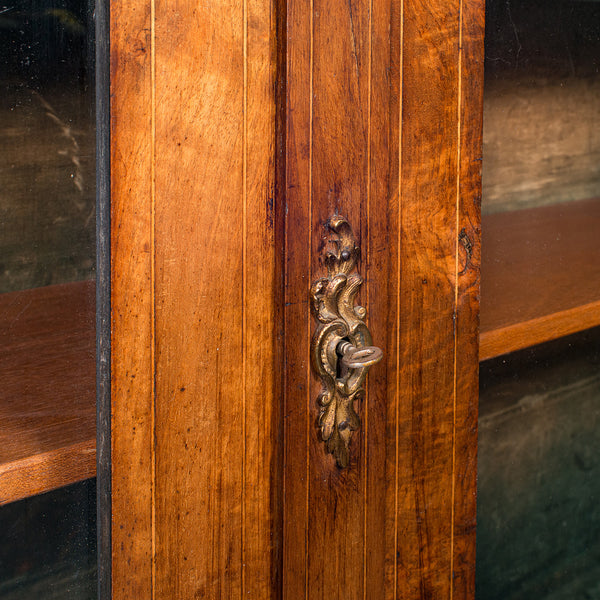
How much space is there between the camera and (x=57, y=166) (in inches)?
18.1

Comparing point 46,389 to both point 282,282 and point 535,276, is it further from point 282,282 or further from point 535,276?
point 535,276

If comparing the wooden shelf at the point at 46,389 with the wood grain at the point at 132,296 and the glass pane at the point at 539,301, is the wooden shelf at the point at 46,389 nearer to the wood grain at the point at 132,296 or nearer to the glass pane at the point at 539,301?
the wood grain at the point at 132,296

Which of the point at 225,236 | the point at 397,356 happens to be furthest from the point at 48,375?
the point at 397,356

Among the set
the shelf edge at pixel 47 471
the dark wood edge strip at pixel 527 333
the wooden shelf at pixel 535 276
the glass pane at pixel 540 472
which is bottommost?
the glass pane at pixel 540 472

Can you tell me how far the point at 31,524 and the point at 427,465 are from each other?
33cm

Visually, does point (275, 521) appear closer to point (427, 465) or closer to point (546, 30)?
point (427, 465)

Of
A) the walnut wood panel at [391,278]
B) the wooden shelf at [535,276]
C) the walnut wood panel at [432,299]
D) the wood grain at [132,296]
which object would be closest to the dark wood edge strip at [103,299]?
the wood grain at [132,296]

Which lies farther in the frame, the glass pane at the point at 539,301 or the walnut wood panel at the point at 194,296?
the glass pane at the point at 539,301

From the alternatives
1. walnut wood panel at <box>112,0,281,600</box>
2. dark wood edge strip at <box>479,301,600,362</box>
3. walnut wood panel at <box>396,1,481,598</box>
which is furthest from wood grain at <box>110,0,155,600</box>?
dark wood edge strip at <box>479,301,600,362</box>

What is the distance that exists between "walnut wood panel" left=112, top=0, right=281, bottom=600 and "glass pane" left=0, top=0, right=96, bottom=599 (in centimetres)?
2

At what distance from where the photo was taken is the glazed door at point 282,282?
494mm

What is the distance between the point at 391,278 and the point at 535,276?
0.57 ft

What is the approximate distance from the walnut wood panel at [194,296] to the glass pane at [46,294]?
19 mm

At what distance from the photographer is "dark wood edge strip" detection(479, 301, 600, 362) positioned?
69 centimetres
